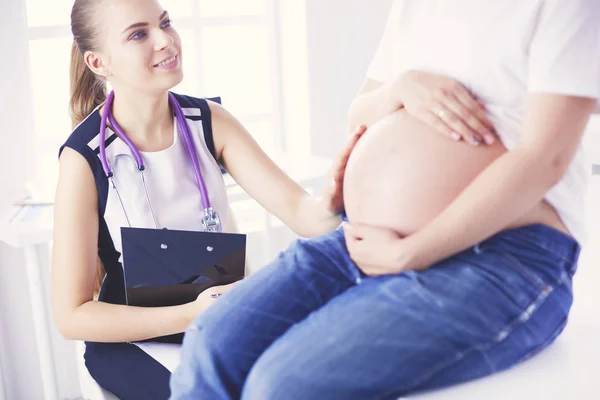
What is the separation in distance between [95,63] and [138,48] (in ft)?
0.42

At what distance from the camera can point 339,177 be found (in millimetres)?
1393

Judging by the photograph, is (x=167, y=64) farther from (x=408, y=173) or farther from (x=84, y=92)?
(x=408, y=173)

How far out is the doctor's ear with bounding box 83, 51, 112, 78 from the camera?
161 centimetres

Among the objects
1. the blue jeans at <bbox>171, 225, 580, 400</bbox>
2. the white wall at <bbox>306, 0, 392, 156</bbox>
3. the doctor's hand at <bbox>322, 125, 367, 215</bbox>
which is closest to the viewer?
the blue jeans at <bbox>171, 225, 580, 400</bbox>

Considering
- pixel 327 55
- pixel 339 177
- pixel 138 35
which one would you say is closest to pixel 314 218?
pixel 339 177

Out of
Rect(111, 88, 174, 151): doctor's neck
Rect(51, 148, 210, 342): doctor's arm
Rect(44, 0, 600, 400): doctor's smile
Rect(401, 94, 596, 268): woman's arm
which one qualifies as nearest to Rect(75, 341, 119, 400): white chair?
Rect(44, 0, 600, 400): doctor's smile

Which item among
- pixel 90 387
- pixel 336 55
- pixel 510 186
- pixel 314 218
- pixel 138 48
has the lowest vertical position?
pixel 90 387

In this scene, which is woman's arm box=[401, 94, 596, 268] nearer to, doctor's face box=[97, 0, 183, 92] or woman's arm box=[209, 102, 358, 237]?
woman's arm box=[209, 102, 358, 237]

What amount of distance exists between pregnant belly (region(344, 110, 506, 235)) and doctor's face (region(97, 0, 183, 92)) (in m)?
0.51

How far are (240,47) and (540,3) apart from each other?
86.0 inches

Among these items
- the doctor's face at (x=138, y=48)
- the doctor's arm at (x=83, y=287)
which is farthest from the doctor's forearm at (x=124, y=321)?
the doctor's face at (x=138, y=48)

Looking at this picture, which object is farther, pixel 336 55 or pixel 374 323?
pixel 336 55

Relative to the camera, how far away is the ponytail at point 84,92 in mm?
1721

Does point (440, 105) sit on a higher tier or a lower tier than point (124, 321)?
higher
